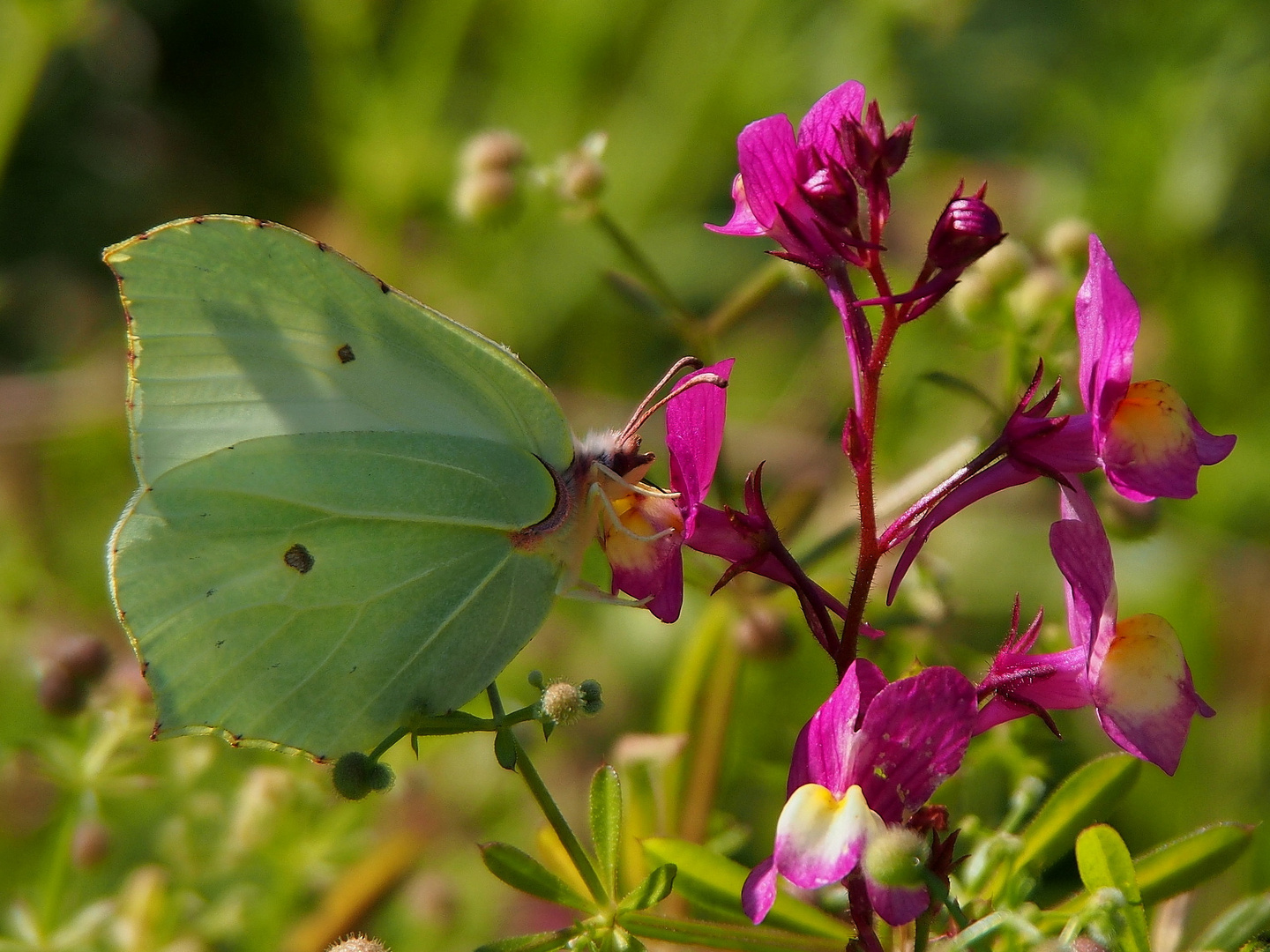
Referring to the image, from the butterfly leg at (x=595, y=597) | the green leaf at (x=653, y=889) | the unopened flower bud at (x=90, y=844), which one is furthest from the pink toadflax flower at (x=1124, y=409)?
the unopened flower bud at (x=90, y=844)

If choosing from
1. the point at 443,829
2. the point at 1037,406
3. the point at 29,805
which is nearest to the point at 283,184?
the point at 29,805

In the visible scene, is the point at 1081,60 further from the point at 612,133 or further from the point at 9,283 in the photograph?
the point at 9,283

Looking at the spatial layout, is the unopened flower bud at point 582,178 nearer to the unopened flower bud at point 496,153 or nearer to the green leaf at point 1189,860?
the unopened flower bud at point 496,153

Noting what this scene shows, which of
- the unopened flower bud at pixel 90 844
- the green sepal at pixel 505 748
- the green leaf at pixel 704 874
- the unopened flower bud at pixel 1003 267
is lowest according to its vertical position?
the unopened flower bud at pixel 90 844

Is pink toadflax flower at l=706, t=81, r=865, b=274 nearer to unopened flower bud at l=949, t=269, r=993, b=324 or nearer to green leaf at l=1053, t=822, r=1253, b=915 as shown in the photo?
unopened flower bud at l=949, t=269, r=993, b=324

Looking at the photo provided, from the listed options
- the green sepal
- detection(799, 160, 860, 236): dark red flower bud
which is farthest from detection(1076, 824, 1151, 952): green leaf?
detection(799, 160, 860, 236): dark red flower bud
